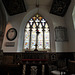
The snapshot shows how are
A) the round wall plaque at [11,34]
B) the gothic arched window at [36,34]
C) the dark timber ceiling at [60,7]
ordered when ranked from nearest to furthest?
1. the dark timber ceiling at [60,7]
2. the round wall plaque at [11,34]
3. the gothic arched window at [36,34]

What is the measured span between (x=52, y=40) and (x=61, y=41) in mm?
783

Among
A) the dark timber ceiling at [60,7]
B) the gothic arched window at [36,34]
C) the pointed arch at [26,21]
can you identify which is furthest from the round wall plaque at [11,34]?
the dark timber ceiling at [60,7]

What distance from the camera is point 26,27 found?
303 inches

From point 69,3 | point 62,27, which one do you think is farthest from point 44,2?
point 62,27

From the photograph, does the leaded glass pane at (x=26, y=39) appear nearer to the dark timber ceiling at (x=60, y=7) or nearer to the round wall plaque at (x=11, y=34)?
the round wall plaque at (x=11, y=34)

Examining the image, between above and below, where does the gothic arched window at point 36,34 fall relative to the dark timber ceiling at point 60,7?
below

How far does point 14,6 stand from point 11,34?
246 centimetres

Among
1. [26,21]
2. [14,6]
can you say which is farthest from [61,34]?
[14,6]

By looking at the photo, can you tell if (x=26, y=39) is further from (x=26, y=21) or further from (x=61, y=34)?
(x=61, y=34)

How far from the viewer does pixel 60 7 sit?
6.66m

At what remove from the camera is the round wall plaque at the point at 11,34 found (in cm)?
674

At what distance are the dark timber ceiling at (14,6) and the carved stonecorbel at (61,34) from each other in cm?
364

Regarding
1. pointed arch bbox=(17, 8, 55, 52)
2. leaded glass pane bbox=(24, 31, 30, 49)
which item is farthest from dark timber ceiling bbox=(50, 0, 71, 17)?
leaded glass pane bbox=(24, 31, 30, 49)

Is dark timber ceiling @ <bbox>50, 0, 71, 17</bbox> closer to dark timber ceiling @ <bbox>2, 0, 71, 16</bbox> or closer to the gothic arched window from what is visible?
dark timber ceiling @ <bbox>2, 0, 71, 16</bbox>
